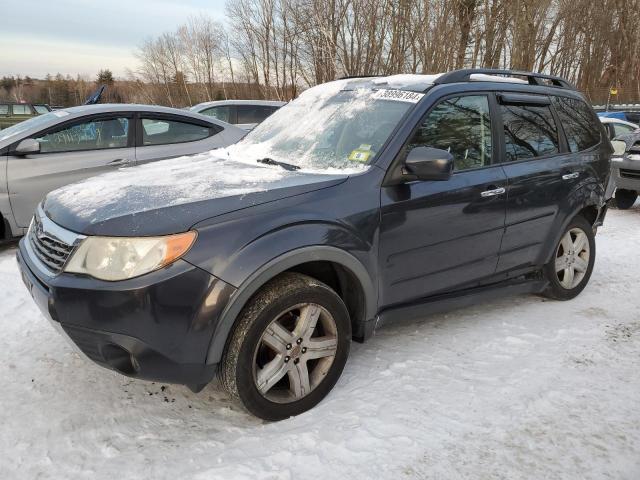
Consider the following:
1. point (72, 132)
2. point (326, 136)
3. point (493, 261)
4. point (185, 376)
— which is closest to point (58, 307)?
point (185, 376)

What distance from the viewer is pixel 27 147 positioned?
17.4 ft

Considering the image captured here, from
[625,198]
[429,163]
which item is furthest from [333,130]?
[625,198]

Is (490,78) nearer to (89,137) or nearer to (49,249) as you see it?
(49,249)

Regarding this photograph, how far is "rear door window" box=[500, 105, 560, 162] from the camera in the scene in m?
3.65

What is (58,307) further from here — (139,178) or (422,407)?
(422,407)

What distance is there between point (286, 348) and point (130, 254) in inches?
34.6

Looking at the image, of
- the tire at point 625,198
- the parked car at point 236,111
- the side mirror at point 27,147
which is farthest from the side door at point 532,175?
the parked car at point 236,111

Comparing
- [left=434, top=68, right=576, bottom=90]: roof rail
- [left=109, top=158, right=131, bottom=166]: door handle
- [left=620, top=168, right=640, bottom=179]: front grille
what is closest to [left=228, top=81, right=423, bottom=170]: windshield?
[left=434, top=68, right=576, bottom=90]: roof rail

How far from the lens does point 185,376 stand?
→ 7.59ft

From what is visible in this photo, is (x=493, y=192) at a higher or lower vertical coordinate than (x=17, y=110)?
lower

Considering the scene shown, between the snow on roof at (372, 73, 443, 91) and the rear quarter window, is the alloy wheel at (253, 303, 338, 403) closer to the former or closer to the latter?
the snow on roof at (372, 73, 443, 91)

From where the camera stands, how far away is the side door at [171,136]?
593 cm

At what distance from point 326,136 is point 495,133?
1.21 meters

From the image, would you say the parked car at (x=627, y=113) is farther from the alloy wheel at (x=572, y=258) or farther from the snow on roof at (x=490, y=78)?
the snow on roof at (x=490, y=78)
